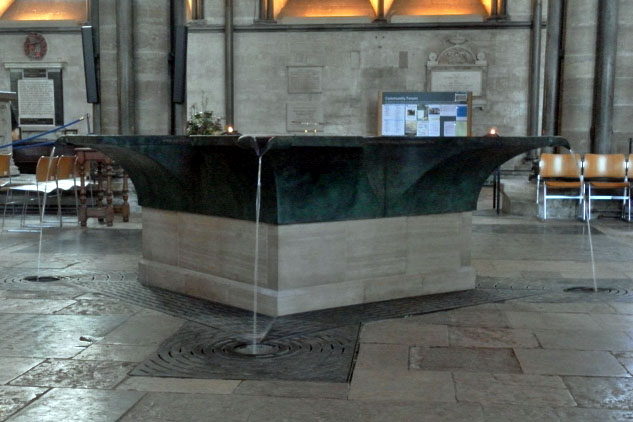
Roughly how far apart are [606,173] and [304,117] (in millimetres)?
11218

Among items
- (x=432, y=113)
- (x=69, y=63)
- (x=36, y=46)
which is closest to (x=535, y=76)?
(x=432, y=113)

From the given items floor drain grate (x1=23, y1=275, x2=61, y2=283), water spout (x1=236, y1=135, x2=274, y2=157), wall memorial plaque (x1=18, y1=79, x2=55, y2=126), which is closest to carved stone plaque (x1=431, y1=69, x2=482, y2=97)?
wall memorial plaque (x1=18, y1=79, x2=55, y2=126)

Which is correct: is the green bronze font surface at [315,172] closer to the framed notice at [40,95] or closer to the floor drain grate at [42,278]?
the floor drain grate at [42,278]

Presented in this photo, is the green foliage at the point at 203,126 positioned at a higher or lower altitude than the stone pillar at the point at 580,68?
lower

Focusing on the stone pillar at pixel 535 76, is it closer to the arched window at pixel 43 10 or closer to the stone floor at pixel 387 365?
the arched window at pixel 43 10

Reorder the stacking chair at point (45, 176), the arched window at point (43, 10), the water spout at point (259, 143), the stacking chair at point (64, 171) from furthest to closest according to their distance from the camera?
1. the arched window at point (43, 10)
2. the stacking chair at point (64, 171)
3. the stacking chair at point (45, 176)
4. the water spout at point (259, 143)

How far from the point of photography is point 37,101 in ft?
75.5

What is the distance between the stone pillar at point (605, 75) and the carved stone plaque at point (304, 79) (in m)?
9.92

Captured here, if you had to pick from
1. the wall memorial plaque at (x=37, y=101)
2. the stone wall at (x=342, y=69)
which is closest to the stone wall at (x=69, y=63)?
the wall memorial plaque at (x=37, y=101)

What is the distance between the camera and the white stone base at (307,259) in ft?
19.9

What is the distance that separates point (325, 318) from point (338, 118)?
17062 mm

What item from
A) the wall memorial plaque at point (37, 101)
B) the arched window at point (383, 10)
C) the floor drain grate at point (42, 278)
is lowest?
the floor drain grate at point (42, 278)

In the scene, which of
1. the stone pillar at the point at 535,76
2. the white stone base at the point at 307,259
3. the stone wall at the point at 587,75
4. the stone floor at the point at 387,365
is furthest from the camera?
the stone pillar at the point at 535,76

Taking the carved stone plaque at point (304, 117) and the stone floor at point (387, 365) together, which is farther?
the carved stone plaque at point (304, 117)
